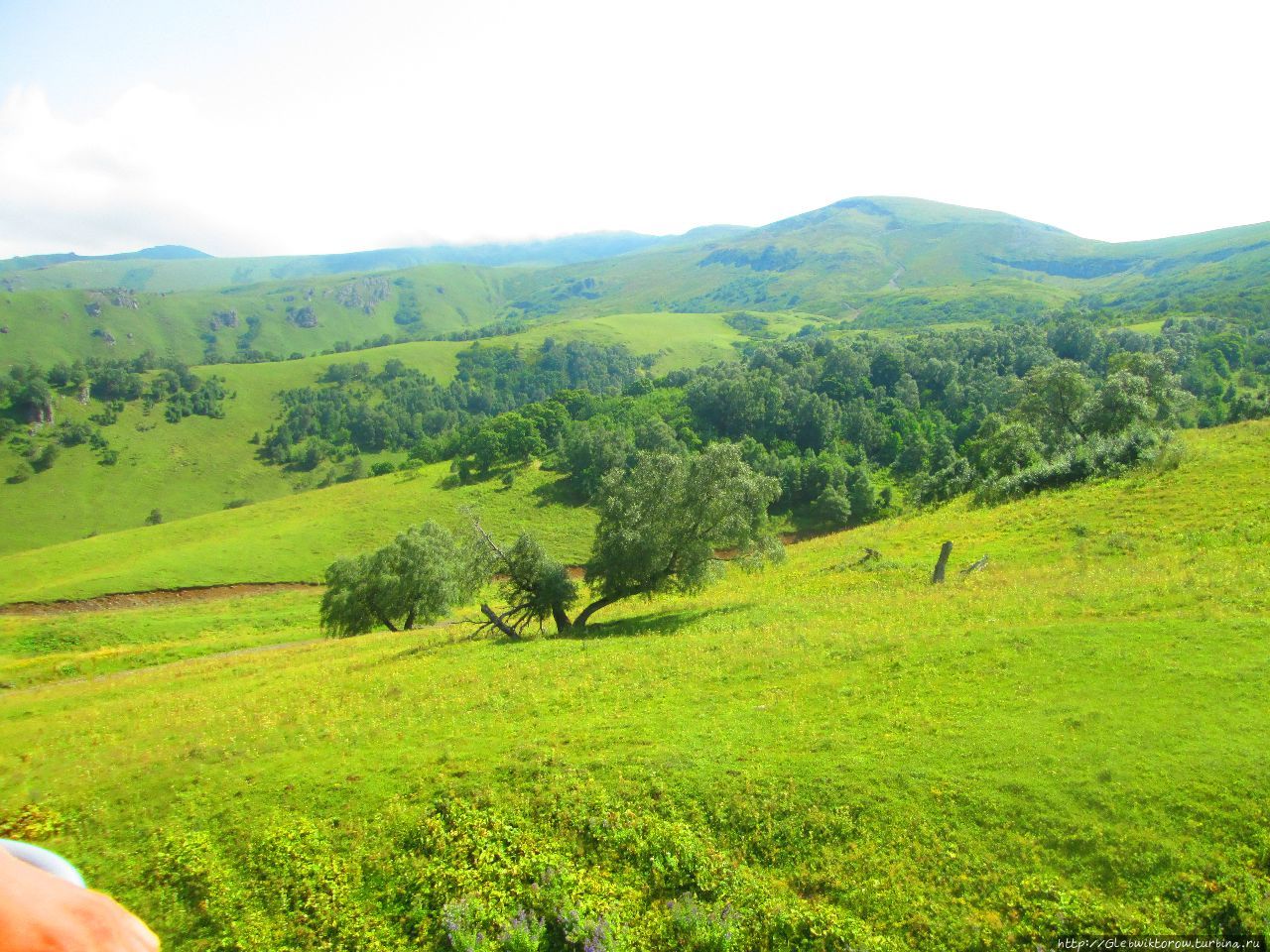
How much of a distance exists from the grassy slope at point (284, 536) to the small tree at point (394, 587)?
25035 mm

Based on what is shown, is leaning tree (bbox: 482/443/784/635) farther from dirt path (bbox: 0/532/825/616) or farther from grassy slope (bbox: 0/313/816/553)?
grassy slope (bbox: 0/313/816/553)

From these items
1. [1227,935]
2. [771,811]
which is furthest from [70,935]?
[1227,935]

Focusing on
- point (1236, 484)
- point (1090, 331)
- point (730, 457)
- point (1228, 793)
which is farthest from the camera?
point (1090, 331)

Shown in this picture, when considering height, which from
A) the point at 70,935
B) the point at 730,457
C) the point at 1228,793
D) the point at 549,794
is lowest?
the point at 549,794

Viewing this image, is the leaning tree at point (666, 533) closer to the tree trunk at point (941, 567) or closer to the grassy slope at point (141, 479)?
the tree trunk at point (941, 567)

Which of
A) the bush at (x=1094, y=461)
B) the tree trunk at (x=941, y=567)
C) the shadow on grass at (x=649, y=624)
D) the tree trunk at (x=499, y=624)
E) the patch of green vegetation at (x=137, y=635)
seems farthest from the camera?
the bush at (x=1094, y=461)

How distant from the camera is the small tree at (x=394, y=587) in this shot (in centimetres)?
4985

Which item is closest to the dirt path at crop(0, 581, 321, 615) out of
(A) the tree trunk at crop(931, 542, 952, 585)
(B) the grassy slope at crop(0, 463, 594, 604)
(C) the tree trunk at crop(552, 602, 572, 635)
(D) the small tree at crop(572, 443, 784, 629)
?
(B) the grassy slope at crop(0, 463, 594, 604)

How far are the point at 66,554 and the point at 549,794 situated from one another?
10163 centimetres

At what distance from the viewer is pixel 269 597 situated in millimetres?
75500

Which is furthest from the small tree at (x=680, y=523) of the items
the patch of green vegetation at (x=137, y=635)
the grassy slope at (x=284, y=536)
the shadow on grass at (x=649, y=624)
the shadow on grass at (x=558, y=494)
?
the shadow on grass at (x=558, y=494)

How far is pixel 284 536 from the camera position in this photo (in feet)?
300

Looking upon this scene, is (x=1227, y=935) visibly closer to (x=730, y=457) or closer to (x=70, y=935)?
(x=70, y=935)

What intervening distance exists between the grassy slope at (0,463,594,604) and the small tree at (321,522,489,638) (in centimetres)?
2503
